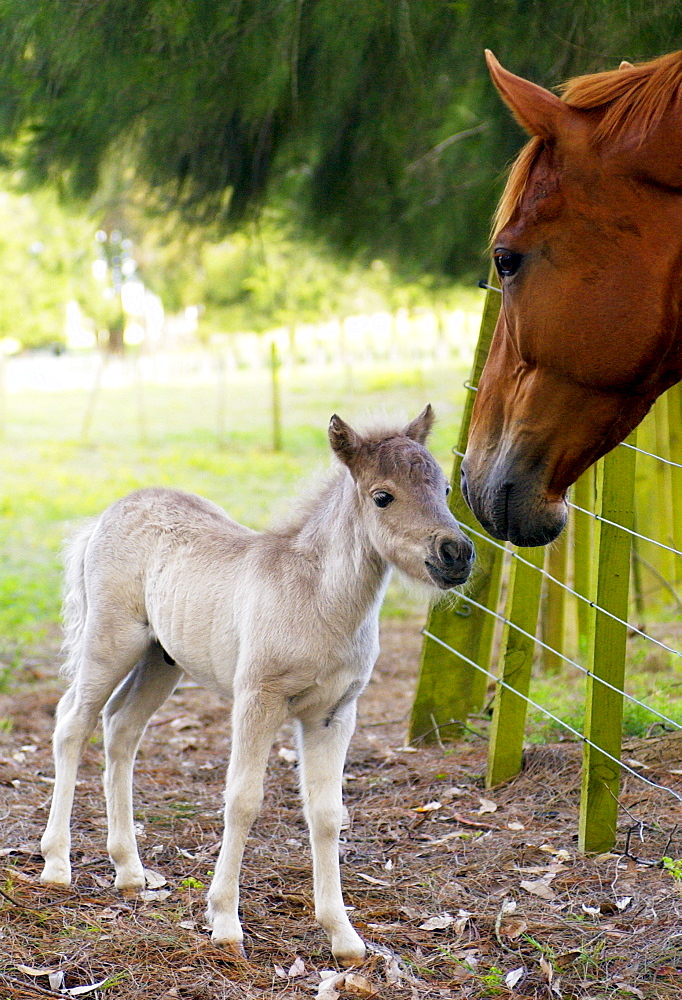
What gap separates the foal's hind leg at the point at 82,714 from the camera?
3.43 meters

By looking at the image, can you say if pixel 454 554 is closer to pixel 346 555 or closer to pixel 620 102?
pixel 346 555

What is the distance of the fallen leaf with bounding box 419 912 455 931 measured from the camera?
3072mm

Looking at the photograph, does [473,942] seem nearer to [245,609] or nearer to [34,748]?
[245,609]

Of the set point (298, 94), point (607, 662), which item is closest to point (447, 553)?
point (607, 662)

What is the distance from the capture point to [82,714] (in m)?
3.50

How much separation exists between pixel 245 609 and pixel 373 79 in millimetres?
3355

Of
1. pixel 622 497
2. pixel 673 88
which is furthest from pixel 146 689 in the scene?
pixel 673 88

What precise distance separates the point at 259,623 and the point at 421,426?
87 cm

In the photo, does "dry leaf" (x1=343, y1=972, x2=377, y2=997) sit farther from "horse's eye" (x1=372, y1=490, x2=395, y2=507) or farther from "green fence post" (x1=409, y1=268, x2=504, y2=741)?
"green fence post" (x1=409, y1=268, x2=504, y2=741)

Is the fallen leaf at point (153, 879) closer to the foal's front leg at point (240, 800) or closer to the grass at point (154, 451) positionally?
the foal's front leg at point (240, 800)

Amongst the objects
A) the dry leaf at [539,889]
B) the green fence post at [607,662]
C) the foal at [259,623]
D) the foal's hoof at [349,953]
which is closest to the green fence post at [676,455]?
the green fence post at [607,662]

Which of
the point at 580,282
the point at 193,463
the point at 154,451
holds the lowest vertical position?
the point at 154,451

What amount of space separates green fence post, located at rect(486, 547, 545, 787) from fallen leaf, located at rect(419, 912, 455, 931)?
1.04m

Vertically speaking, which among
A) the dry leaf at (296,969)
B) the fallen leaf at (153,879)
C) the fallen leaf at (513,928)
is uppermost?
the fallen leaf at (513,928)
